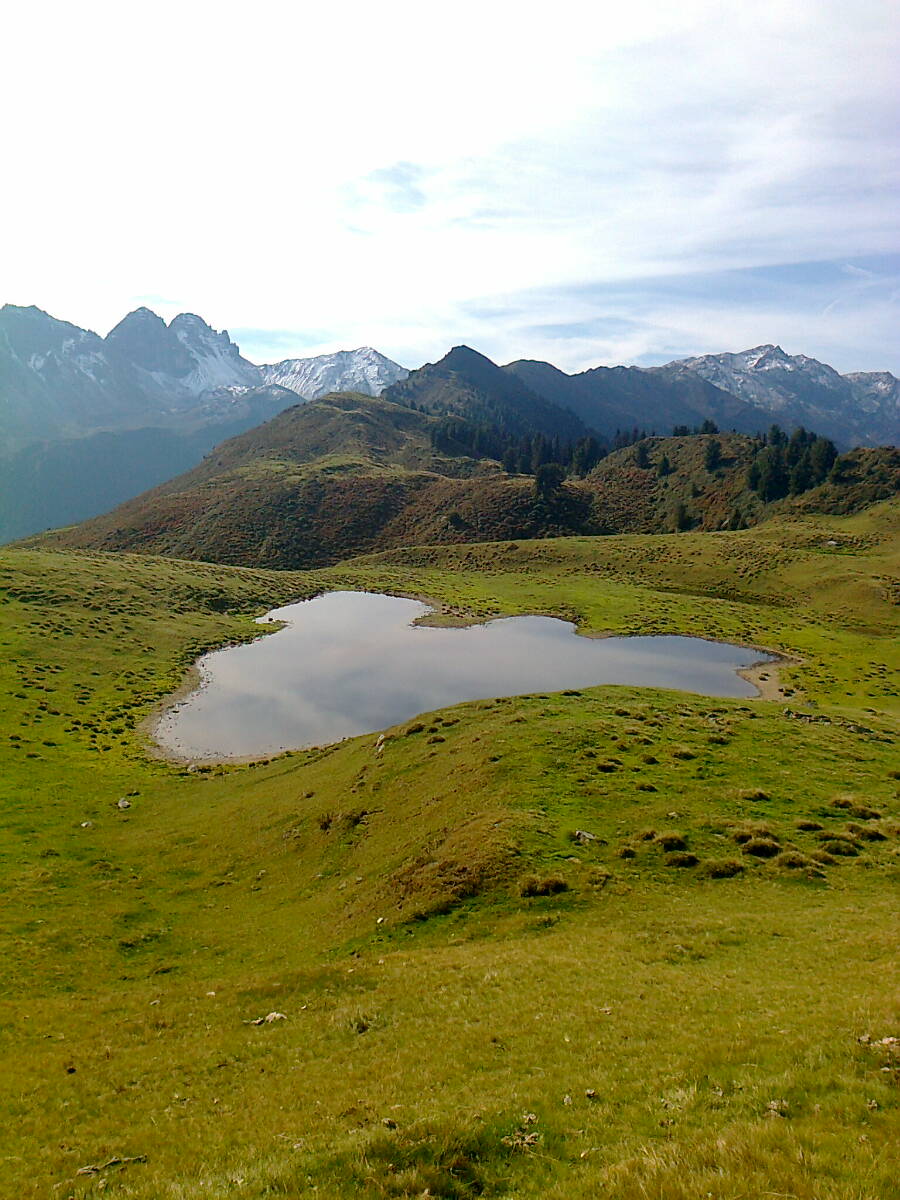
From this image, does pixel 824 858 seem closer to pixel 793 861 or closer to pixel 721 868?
pixel 793 861

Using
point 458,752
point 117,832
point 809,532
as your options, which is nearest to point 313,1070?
point 458,752

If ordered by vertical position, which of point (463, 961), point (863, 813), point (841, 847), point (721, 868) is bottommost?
point (463, 961)

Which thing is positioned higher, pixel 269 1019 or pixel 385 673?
pixel 269 1019

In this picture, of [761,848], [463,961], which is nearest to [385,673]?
[761,848]

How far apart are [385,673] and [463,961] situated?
53.6m

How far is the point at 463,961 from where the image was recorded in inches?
778

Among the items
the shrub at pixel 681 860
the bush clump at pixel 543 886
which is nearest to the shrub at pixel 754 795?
the shrub at pixel 681 860

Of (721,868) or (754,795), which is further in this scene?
(754,795)

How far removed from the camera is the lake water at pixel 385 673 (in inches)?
2282

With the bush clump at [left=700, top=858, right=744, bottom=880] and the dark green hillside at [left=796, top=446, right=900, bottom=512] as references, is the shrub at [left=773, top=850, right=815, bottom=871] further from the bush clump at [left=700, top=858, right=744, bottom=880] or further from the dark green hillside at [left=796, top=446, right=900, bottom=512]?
the dark green hillside at [left=796, top=446, right=900, bottom=512]

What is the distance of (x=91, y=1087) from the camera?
600 inches

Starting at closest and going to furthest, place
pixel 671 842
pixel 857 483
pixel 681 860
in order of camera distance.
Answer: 1. pixel 681 860
2. pixel 671 842
3. pixel 857 483

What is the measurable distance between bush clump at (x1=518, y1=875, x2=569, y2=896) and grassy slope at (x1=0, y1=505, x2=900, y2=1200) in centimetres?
39

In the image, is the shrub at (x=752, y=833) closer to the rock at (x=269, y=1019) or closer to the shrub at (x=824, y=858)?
the shrub at (x=824, y=858)
